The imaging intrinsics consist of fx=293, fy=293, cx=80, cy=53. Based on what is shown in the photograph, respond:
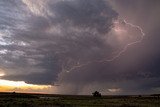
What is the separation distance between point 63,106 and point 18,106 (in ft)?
34.1

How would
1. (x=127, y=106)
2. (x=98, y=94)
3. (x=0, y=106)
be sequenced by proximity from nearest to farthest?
(x=0, y=106) → (x=127, y=106) → (x=98, y=94)

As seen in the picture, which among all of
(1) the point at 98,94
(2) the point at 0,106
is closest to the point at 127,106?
(2) the point at 0,106

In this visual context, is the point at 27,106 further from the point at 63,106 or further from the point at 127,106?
the point at 127,106

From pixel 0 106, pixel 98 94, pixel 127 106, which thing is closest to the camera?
pixel 0 106

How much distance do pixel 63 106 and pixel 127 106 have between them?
53.0ft

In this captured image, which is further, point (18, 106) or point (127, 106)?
point (127, 106)

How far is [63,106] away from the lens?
68.8 metres

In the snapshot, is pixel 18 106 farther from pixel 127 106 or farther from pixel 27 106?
pixel 127 106

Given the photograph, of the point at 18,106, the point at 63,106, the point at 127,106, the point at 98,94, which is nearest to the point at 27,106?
the point at 18,106

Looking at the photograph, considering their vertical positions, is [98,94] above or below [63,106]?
above

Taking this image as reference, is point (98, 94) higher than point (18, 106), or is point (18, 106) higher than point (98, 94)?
point (98, 94)

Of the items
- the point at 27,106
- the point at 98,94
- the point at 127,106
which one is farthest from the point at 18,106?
the point at 98,94

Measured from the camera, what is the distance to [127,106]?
72.7m

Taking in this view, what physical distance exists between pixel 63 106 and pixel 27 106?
8.32 metres
